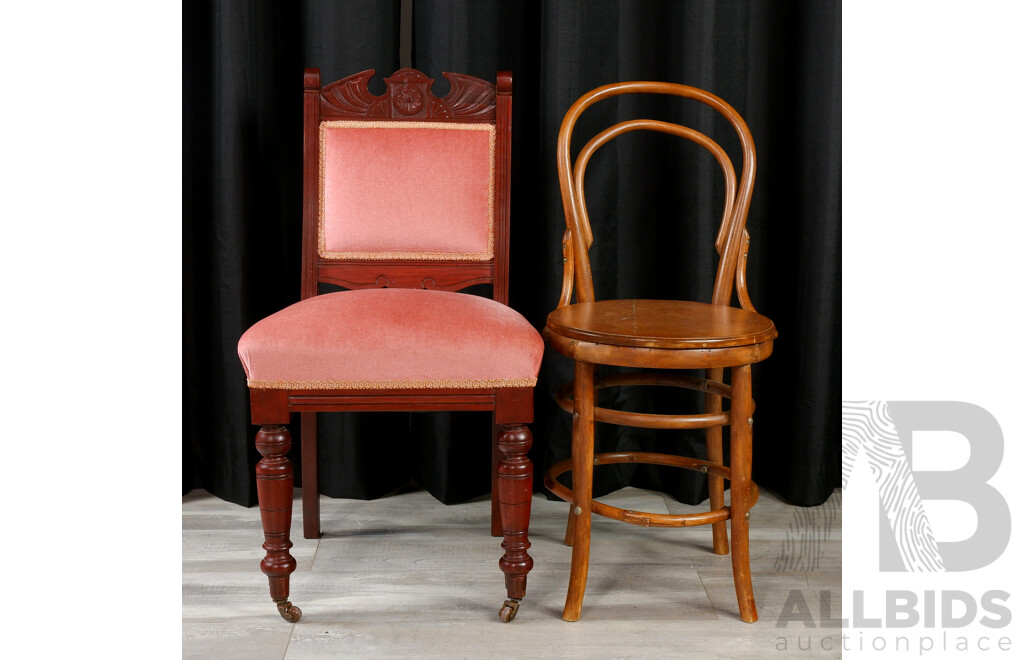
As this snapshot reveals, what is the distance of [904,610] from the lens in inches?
58.4

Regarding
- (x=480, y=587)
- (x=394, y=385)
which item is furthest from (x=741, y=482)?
(x=394, y=385)

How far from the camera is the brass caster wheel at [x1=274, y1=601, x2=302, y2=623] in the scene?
162 cm

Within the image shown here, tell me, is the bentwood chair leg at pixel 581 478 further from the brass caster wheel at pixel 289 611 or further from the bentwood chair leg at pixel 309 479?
the bentwood chair leg at pixel 309 479

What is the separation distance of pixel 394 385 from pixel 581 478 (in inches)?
15.2

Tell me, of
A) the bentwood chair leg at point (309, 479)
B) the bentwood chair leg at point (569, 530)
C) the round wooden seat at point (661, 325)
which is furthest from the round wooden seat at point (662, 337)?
the bentwood chair leg at point (309, 479)

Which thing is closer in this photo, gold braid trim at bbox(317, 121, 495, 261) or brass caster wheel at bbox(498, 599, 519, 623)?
brass caster wheel at bbox(498, 599, 519, 623)

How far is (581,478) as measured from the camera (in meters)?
1.62

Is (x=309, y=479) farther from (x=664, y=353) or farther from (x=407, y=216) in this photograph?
(x=664, y=353)

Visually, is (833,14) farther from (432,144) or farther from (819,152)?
(432,144)

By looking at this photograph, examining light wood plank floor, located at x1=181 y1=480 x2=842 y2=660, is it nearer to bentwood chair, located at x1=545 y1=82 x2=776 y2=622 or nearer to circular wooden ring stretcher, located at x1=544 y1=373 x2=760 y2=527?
bentwood chair, located at x1=545 y1=82 x2=776 y2=622

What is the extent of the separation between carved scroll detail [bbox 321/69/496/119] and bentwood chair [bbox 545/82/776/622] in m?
0.26

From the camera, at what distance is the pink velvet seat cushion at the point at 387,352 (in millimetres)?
1536

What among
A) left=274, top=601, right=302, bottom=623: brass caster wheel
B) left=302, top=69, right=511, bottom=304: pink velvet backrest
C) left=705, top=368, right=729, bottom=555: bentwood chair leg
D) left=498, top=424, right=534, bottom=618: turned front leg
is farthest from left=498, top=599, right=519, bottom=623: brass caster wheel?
left=302, top=69, right=511, bottom=304: pink velvet backrest

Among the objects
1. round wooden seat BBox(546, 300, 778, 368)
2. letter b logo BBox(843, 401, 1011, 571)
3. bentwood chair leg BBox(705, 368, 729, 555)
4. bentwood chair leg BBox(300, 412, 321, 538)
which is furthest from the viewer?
bentwood chair leg BBox(300, 412, 321, 538)
